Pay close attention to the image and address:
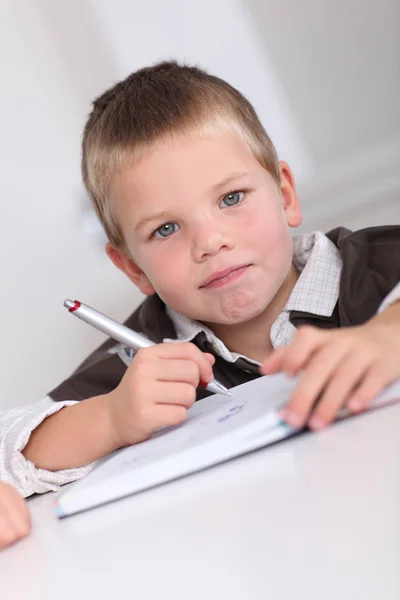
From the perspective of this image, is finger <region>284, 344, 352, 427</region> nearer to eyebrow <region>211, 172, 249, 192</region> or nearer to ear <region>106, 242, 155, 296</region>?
eyebrow <region>211, 172, 249, 192</region>

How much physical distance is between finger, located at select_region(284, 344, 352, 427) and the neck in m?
0.51

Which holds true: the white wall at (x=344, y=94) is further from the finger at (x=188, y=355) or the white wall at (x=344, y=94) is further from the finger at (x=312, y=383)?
the finger at (x=312, y=383)

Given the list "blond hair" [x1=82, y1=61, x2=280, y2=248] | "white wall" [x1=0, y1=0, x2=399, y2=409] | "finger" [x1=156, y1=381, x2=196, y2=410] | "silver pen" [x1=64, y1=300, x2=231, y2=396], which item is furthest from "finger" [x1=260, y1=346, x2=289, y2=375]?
"white wall" [x1=0, y1=0, x2=399, y2=409]

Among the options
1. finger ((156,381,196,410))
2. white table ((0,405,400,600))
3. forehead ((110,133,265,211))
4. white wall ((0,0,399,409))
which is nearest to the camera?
white table ((0,405,400,600))

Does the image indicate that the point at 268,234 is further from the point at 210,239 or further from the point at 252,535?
the point at 252,535

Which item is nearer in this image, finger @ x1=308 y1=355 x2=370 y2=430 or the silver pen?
finger @ x1=308 y1=355 x2=370 y2=430

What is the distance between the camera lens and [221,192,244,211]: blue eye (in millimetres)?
1069

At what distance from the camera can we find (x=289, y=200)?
1216mm

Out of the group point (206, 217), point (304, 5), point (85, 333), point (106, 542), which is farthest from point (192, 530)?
point (304, 5)

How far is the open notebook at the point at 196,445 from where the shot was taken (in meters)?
0.65

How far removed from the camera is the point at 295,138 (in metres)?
1.51

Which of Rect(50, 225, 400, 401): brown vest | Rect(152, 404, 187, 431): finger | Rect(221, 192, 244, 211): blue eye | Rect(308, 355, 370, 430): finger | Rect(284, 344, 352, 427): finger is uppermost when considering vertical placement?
Rect(221, 192, 244, 211): blue eye

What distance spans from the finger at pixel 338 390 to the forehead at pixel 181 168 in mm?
433

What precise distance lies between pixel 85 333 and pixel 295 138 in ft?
1.64
